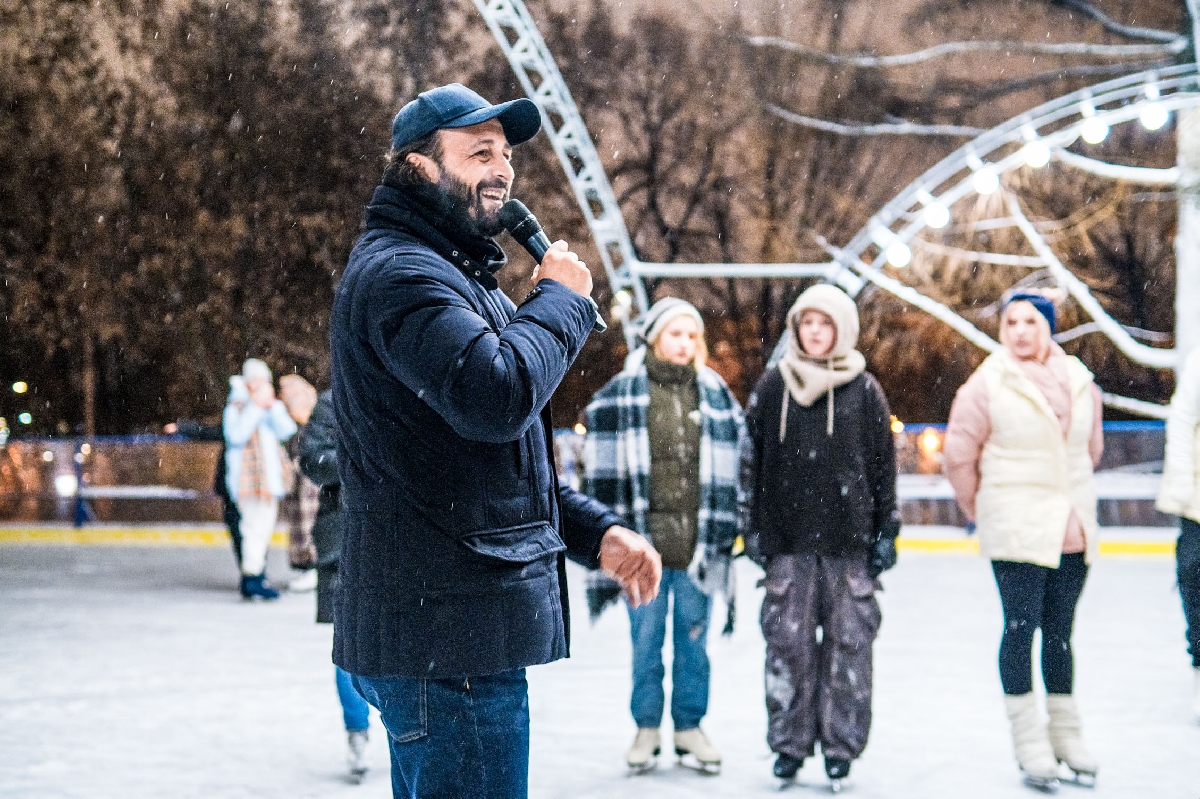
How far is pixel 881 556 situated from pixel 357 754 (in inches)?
85.4

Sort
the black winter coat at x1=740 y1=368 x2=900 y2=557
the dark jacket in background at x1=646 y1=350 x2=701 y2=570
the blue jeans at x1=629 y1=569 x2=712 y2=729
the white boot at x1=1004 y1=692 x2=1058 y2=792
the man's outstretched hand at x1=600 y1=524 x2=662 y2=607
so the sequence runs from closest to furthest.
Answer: the man's outstretched hand at x1=600 y1=524 x2=662 y2=607
the white boot at x1=1004 y1=692 x2=1058 y2=792
the black winter coat at x1=740 y1=368 x2=900 y2=557
the blue jeans at x1=629 y1=569 x2=712 y2=729
the dark jacket in background at x1=646 y1=350 x2=701 y2=570

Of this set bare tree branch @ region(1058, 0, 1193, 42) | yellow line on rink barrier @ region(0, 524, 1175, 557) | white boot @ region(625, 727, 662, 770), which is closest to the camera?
white boot @ region(625, 727, 662, 770)

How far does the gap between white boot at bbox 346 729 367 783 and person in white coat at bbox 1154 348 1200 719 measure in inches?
137

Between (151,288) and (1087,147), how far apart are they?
16488 mm

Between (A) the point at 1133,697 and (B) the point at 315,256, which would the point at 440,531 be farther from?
(B) the point at 315,256

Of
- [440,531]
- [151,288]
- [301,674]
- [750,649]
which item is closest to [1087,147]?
[750,649]

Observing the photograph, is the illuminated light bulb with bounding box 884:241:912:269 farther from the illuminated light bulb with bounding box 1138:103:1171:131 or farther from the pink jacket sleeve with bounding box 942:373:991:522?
the pink jacket sleeve with bounding box 942:373:991:522

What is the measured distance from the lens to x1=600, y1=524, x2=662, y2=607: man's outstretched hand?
2.78 metres

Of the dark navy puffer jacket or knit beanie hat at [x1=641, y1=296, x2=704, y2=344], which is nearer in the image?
the dark navy puffer jacket

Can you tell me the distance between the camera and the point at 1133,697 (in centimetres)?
691

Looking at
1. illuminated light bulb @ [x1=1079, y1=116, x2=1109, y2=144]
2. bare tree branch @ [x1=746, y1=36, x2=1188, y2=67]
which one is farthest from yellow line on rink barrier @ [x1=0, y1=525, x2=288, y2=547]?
illuminated light bulb @ [x1=1079, y1=116, x2=1109, y2=144]

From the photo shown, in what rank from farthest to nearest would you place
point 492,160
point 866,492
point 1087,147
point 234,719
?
point 1087,147 → point 234,719 → point 866,492 → point 492,160

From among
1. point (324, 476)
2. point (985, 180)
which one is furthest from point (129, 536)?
point (324, 476)

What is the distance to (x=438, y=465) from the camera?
7.92ft
